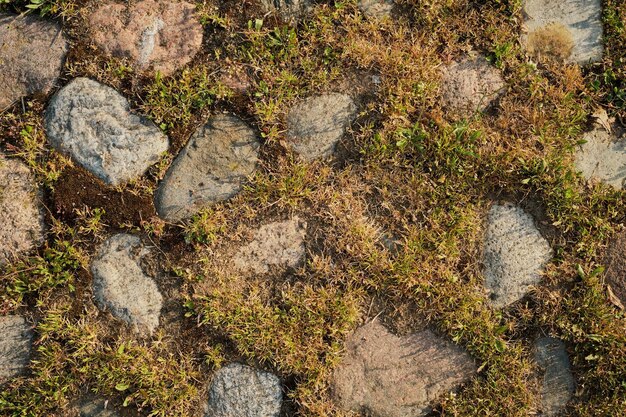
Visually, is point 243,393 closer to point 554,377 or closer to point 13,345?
point 13,345

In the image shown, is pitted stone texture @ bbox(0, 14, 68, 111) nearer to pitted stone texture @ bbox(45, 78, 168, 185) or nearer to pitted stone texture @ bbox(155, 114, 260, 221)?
pitted stone texture @ bbox(45, 78, 168, 185)

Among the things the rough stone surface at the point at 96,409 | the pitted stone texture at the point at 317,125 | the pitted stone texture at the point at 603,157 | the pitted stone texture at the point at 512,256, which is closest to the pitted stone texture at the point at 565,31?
the pitted stone texture at the point at 603,157

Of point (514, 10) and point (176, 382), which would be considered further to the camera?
point (514, 10)

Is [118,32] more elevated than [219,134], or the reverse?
[118,32]

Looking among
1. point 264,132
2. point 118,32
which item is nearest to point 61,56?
point 118,32

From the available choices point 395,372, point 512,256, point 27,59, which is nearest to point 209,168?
point 27,59

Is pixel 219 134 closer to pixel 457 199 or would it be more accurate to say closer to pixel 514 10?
pixel 457 199

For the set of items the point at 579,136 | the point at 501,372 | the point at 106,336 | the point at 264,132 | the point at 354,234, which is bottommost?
the point at 501,372
